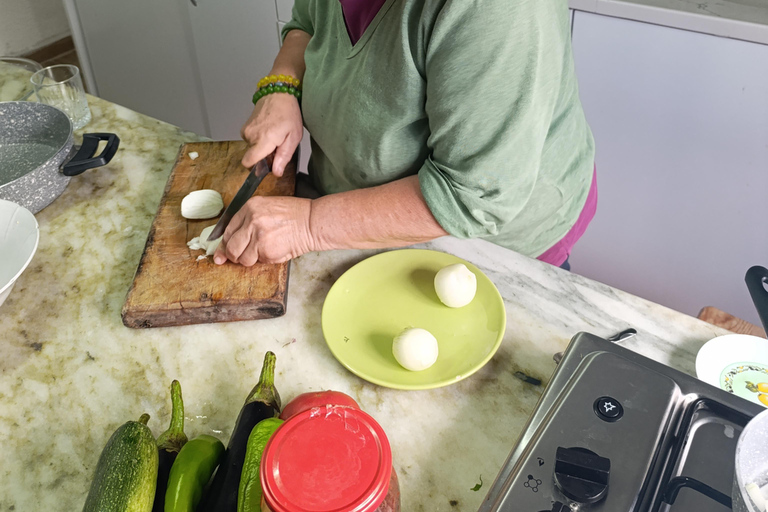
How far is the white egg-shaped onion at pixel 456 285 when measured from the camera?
0.86 m

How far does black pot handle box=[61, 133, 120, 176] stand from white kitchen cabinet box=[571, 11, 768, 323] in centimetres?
119

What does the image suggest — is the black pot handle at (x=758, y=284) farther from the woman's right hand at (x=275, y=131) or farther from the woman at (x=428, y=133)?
the woman's right hand at (x=275, y=131)

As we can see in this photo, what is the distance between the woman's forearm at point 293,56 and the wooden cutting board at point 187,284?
289mm

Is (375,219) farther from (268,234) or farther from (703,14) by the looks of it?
(703,14)

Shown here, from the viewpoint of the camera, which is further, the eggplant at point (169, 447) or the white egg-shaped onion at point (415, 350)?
the white egg-shaped onion at point (415, 350)

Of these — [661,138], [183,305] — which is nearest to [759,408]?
[183,305]

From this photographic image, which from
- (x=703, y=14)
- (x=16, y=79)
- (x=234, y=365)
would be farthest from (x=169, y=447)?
(x=703, y=14)

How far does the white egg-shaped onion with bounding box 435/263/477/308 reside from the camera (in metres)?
0.86

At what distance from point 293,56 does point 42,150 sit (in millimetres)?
534

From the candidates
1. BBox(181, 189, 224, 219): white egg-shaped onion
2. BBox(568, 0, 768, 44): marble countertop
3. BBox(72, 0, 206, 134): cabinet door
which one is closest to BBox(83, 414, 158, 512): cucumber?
BBox(181, 189, 224, 219): white egg-shaped onion

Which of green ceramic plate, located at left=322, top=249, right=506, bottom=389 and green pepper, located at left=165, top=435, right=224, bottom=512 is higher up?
green pepper, located at left=165, top=435, right=224, bottom=512

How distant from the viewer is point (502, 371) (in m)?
0.82

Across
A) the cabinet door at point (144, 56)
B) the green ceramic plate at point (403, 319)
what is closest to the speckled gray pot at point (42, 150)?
the green ceramic plate at point (403, 319)

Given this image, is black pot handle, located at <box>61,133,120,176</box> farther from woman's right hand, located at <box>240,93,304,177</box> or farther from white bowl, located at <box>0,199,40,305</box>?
woman's right hand, located at <box>240,93,304,177</box>
